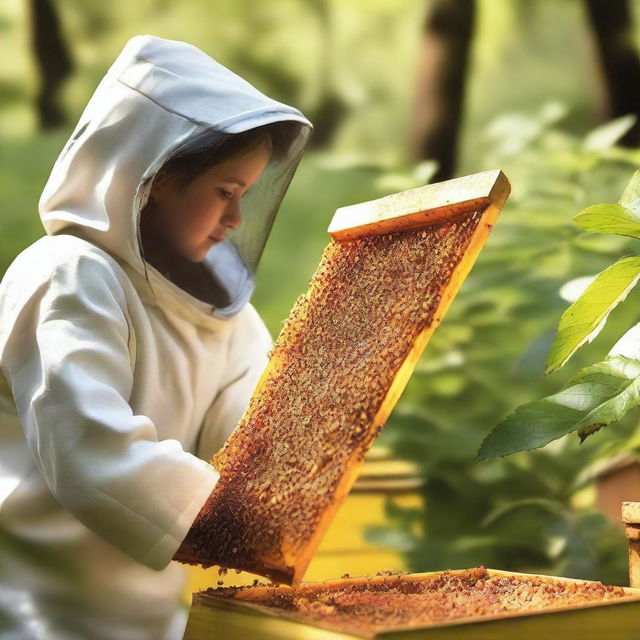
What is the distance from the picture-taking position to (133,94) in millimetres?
1098

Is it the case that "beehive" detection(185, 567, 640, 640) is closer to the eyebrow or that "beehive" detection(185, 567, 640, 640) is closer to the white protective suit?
the white protective suit

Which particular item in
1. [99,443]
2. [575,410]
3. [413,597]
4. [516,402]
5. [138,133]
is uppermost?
[138,133]

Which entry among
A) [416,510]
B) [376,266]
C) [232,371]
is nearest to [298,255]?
[416,510]

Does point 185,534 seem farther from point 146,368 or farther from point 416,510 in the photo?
point 416,510

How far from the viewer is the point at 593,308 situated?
40.8 inches

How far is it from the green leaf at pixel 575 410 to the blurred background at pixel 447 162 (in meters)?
1.03

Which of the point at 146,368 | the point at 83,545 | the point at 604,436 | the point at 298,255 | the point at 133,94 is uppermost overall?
the point at 133,94

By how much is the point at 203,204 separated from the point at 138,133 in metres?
0.12

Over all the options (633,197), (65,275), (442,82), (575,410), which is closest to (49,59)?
(442,82)

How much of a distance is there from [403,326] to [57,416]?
0.38 meters

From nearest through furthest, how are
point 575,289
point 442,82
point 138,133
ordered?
point 138,133, point 575,289, point 442,82

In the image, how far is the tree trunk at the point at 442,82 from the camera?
3.05 m

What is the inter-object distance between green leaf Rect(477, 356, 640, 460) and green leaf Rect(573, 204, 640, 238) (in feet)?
0.52

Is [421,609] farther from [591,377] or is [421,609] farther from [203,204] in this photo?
[203,204]
